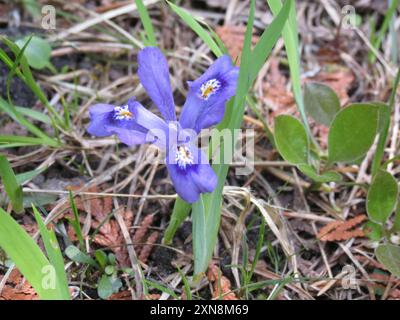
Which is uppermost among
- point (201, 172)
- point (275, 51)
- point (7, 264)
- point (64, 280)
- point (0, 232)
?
point (275, 51)

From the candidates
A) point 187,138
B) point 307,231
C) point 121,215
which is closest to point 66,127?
point 121,215

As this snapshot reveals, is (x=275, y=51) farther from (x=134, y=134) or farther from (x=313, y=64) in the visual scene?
(x=134, y=134)

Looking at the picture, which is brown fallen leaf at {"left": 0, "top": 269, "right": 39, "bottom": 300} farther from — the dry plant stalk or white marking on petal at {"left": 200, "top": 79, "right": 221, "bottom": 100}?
white marking on petal at {"left": 200, "top": 79, "right": 221, "bottom": 100}

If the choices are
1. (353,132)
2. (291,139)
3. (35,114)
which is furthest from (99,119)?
(353,132)

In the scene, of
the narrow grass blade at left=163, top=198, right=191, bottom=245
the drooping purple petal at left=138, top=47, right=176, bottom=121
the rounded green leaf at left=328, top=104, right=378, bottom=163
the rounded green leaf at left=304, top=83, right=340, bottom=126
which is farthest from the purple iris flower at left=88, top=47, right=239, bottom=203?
the rounded green leaf at left=304, top=83, right=340, bottom=126

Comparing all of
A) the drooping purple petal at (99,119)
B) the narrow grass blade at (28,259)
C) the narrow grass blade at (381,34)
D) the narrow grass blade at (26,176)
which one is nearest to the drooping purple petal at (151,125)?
the drooping purple petal at (99,119)

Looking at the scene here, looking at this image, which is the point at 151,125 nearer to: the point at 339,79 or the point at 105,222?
the point at 105,222
